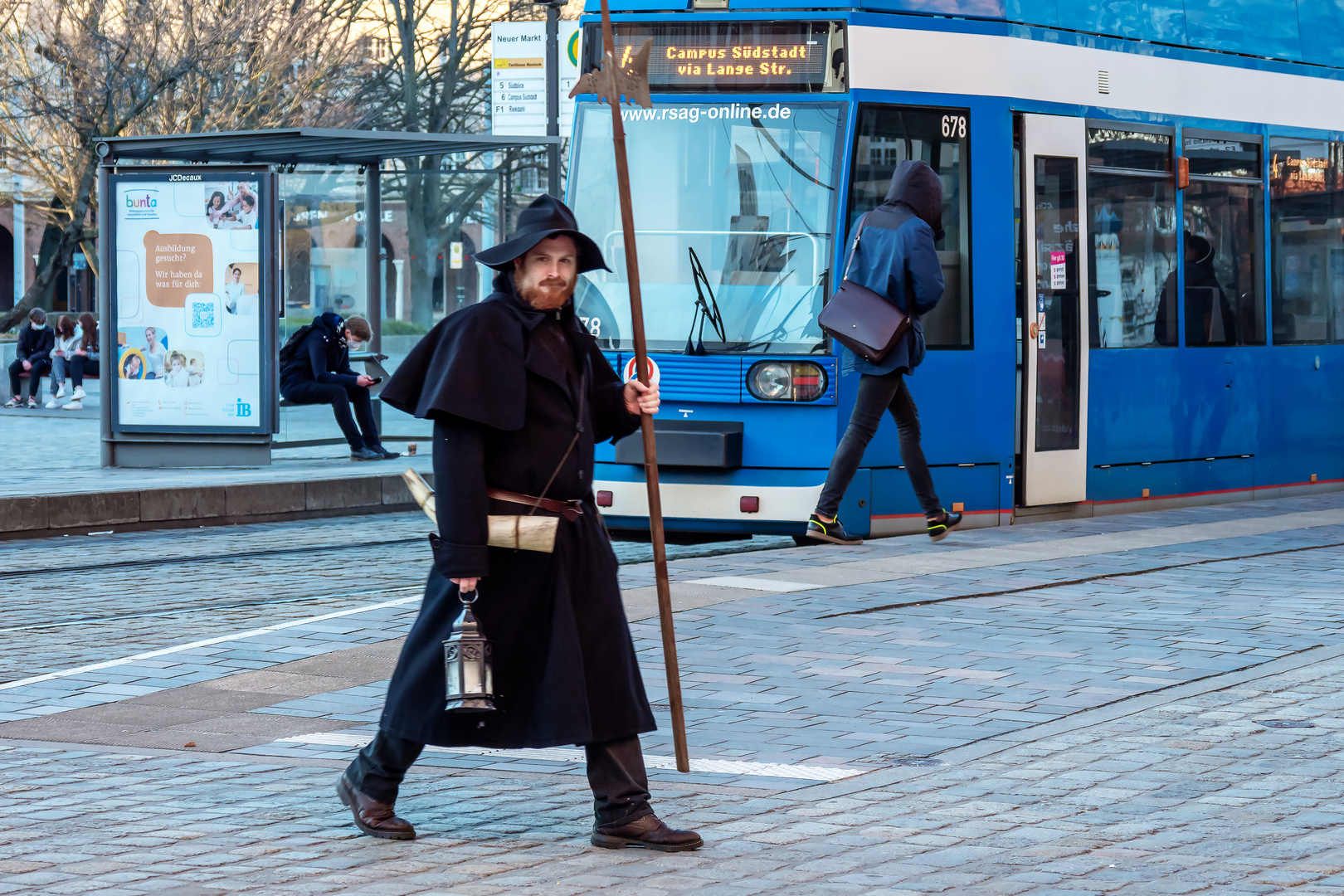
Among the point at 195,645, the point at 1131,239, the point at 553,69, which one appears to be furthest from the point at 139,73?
the point at 195,645

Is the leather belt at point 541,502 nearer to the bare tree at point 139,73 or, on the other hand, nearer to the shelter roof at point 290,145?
the shelter roof at point 290,145

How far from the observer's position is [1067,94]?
11781 millimetres

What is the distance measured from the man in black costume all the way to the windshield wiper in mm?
5507

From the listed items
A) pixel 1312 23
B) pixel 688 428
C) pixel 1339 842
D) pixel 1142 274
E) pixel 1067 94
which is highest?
pixel 1312 23

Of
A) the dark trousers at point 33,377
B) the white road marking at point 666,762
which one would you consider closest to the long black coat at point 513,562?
the white road marking at point 666,762

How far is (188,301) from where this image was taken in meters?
16.2

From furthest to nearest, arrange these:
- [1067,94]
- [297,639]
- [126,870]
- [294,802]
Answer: [1067,94], [297,639], [294,802], [126,870]

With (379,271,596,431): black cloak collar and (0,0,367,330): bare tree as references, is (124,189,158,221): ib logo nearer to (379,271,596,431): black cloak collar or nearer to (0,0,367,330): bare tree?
(379,271,596,431): black cloak collar

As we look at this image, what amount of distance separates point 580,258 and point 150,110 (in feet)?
91.5

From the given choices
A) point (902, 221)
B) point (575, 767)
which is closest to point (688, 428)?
point (902, 221)

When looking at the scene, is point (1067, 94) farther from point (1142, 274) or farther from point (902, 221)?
point (902, 221)

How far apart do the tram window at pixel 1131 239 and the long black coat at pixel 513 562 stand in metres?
7.75

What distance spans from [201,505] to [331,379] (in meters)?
3.39

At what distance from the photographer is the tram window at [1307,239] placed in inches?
550
